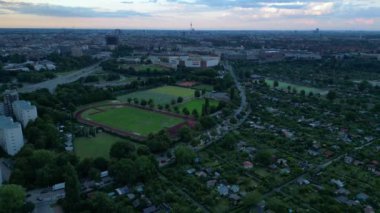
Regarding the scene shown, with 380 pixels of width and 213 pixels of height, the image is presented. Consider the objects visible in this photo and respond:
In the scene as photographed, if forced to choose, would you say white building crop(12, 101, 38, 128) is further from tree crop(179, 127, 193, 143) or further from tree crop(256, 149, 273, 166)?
tree crop(256, 149, 273, 166)

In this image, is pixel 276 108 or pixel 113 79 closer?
pixel 276 108

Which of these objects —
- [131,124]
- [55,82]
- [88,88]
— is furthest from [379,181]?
[55,82]

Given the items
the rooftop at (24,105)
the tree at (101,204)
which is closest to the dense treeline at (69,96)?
the rooftop at (24,105)

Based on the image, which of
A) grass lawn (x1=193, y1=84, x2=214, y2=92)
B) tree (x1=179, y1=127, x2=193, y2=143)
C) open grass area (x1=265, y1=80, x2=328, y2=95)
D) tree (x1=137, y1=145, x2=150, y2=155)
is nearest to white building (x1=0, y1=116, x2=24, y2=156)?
tree (x1=137, y1=145, x2=150, y2=155)

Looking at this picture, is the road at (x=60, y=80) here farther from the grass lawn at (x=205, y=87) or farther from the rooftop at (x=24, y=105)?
the grass lawn at (x=205, y=87)

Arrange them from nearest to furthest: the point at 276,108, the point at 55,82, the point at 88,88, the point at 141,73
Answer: the point at 276,108
the point at 88,88
the point at 55,82
the point at 141,73

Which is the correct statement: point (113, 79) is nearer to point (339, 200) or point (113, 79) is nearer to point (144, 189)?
point (144, 189)

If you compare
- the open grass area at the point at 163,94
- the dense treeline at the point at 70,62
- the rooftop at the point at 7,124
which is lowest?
the open grass area at the point at 163,94
